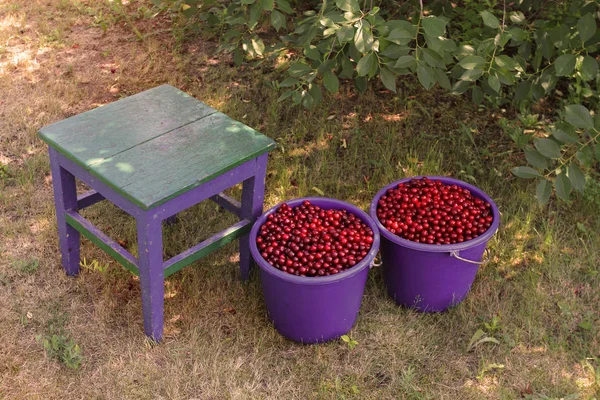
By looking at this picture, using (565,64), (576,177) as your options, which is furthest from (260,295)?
(565,64)

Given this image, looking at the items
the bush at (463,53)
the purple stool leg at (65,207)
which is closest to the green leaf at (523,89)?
the bush at (463,53)

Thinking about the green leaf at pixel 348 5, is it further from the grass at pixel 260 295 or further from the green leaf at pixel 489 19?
the grass at pixel 260 295

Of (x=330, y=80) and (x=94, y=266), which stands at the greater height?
(x=330, y=80)

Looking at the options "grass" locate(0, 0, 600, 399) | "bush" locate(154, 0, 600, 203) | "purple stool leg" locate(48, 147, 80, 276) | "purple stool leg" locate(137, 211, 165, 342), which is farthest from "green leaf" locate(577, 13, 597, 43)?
"purple stool leg" locate(48, 147, 80, 276)

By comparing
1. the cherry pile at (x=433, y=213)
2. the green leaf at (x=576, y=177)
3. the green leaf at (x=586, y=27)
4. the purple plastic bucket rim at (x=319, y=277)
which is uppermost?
the green leaf at (x=586, y=27)

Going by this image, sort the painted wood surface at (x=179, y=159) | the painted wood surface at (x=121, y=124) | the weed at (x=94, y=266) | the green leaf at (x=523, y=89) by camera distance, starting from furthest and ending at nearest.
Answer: the green leaf at (x=523, y=89) < the weed at (x=94, y=266) < the painted wood surface at (x=121, y=124) < the painted wood surface at (x=179, y=159)

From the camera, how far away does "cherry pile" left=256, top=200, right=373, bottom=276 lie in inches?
121

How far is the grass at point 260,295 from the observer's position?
10.4 feet

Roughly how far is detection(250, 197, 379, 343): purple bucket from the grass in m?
0.10

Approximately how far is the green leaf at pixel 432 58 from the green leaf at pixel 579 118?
599 millimetres

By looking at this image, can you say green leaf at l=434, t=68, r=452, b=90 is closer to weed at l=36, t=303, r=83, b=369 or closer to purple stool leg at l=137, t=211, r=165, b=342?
purple stool leg at l=137, t=211, r=165, b=342

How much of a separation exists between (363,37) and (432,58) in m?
0.39

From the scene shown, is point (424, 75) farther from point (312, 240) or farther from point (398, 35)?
point (312, 240)

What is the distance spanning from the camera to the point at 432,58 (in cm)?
318
